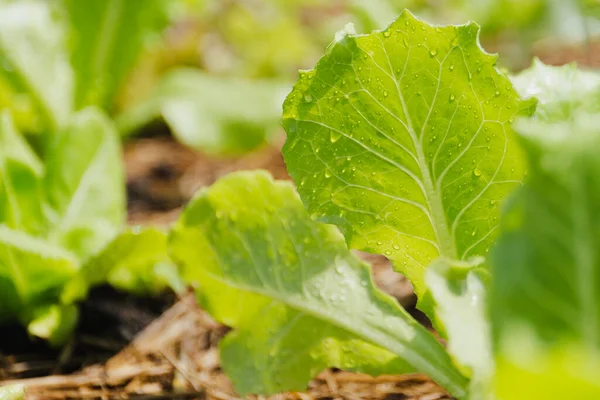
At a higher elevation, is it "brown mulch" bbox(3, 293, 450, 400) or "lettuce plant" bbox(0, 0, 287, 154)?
"lettuce plant" bbox(0, 0, 287, 154)

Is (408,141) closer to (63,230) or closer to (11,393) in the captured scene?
(11,393)

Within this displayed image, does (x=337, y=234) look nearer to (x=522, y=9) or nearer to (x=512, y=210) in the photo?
(x=512, y=210)

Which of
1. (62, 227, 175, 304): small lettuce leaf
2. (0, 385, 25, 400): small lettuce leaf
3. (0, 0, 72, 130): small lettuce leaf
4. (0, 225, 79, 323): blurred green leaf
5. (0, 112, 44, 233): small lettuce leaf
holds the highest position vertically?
(0, 0, 72, 130): small lettuce leaf

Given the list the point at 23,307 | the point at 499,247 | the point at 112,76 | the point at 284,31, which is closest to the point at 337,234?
the point at 499,247

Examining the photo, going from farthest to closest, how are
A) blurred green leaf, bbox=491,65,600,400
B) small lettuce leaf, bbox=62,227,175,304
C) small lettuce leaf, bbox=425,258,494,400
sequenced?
small lettuce leaf, bbox=62,227,175,304
small lettuce leaf, bbox=425,258,494,400
blurred green leaf, bbox=491,65,600,400

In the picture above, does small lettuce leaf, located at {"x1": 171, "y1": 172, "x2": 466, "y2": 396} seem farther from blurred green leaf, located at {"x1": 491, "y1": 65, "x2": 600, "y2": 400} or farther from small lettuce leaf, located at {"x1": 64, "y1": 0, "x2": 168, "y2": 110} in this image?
small lettuce leaf, located at {"x1": 64, "y1": 0, "x2": 168, "y2": 110}

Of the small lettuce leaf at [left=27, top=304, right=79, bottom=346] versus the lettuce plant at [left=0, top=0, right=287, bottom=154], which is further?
the lettuce plant at [left=0, top=0, right=287, bottom=154]

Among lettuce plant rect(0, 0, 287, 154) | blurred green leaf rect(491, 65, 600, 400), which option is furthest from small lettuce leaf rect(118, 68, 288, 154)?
blurred green leaf rect(491, 65, 600, 400)

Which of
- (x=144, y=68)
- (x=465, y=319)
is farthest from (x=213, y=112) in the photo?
(x=465, y=319)
